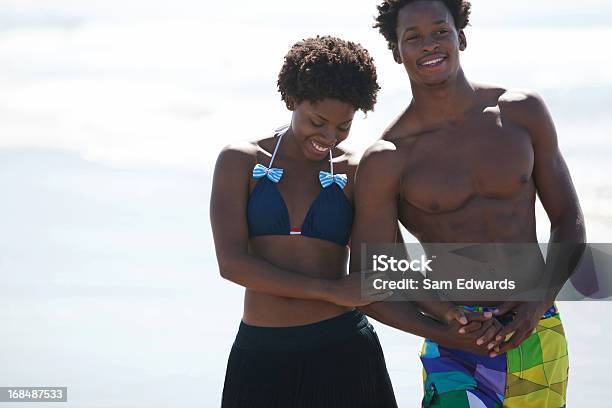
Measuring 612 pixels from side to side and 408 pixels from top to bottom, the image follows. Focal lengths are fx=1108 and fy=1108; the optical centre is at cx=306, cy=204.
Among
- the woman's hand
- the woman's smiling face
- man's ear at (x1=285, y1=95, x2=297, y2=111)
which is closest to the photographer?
the woman's hand

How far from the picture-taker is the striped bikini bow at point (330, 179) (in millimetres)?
5016

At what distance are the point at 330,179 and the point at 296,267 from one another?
43 cm

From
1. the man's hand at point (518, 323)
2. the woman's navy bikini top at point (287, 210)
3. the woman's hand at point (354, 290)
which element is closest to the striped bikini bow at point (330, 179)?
the woman's navy bikini top at point (287, 210)

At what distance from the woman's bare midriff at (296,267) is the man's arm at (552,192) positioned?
33.3 inches

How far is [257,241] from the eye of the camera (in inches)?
198

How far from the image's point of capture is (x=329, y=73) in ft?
16.4

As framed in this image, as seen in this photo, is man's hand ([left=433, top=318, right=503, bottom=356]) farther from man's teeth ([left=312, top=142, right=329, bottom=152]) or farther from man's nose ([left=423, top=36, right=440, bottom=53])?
man's nose ([left=423, top=36, right=440, bottom=53])

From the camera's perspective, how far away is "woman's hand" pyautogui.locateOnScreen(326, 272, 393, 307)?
4.84 m

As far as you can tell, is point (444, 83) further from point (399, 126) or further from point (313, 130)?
point (313, 130)

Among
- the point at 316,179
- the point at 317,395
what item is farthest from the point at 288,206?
the point at 317,395

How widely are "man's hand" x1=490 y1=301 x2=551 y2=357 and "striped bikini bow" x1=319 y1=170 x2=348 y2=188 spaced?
0.91 m

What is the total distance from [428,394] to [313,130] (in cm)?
131

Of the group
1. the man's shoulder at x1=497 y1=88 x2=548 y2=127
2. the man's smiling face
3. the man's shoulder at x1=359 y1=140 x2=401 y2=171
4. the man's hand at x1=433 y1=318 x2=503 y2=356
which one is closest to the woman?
the man's shoulder at x1=359 y1=140 x2=401 y2=171

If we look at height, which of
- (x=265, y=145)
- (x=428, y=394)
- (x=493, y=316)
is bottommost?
(x=428, y=394)
